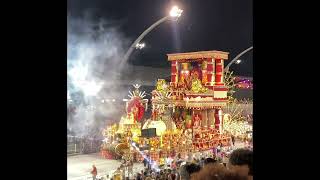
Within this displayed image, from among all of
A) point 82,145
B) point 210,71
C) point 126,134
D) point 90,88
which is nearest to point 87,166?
point 126,134

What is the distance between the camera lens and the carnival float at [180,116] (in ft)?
53.7

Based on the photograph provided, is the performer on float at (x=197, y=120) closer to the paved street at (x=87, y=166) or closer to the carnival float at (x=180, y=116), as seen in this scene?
the carnival float at (x=180, y=116)

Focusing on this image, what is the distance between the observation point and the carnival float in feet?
53.7

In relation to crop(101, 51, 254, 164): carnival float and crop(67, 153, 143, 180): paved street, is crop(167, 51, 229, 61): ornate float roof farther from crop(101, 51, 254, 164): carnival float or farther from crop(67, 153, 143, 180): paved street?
crop(67, 153, 143, 180): paved street

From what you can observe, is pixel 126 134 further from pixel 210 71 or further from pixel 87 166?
pixel 210 71

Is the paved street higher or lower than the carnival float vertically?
lower

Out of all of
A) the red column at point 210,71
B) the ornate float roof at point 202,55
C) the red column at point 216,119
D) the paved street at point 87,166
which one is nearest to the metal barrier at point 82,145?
the paved street at point 87,166

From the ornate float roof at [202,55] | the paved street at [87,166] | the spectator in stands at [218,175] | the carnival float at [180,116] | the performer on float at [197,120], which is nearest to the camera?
the spectator in stands at [218,175]

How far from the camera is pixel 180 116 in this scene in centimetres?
2111

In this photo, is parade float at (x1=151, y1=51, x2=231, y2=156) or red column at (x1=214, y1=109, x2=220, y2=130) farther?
red column at (x1=214, y1=109, x2=220, y2=130)

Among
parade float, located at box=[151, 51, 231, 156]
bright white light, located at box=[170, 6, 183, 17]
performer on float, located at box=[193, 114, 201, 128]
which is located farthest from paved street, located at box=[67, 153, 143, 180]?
performer on float, located at box=[193, 114, 201, 128]

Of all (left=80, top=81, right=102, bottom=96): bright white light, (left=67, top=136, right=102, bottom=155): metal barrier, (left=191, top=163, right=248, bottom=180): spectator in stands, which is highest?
(left=80, top=81, right=102, bottom=96): bright white light
